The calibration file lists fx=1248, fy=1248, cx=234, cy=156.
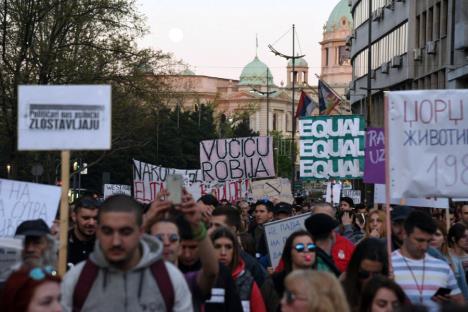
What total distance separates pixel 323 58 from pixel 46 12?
147m

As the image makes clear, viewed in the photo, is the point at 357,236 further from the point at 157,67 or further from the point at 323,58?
the point at 323,58

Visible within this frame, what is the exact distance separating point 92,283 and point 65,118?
1256mm

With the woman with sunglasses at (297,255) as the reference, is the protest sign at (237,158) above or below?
above

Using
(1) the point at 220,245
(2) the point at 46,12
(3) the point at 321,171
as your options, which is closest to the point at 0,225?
(1) the point at 220,245

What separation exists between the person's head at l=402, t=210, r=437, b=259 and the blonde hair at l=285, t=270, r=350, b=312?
2.44 metres

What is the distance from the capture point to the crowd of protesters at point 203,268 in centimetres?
530

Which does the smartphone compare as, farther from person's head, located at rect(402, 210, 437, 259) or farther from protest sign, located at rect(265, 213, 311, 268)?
protest sign, located at rect(265, 213, 311, 268)

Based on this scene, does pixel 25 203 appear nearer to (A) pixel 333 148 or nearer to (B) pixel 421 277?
(B) pixel 421 277

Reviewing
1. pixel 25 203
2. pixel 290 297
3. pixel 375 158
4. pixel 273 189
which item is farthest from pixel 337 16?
pixel 290 297

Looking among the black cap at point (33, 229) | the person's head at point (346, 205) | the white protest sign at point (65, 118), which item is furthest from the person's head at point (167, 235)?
the person's head at point (346, 205)

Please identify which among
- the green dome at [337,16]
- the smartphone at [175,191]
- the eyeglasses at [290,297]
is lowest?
the eyeglasses at [290,297]

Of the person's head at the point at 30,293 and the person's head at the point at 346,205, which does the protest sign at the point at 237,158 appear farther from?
the person's head at the point at 30,293

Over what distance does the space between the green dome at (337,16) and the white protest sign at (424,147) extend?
16190 centimetres

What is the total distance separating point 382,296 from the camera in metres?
6.26
